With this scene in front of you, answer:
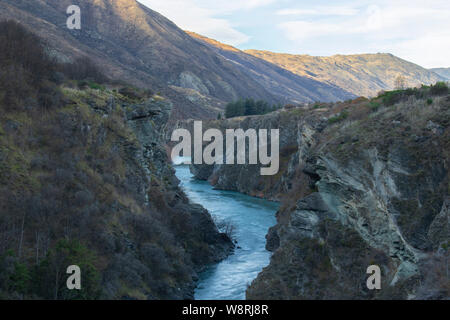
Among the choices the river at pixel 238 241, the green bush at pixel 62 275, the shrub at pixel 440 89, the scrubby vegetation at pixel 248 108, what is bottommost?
the river at pixel 238 241

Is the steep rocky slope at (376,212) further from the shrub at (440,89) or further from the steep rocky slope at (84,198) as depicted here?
the steep rocky slope at (84,198)

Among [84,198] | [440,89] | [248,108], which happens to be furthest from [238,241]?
[248,108]

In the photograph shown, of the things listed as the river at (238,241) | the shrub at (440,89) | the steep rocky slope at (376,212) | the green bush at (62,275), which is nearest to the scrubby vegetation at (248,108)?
the river at (238,241)

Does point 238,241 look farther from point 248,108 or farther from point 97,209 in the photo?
point 248,108

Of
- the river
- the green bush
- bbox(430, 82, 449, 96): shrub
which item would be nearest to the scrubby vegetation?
the river

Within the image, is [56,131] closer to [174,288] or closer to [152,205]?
[152,205]
